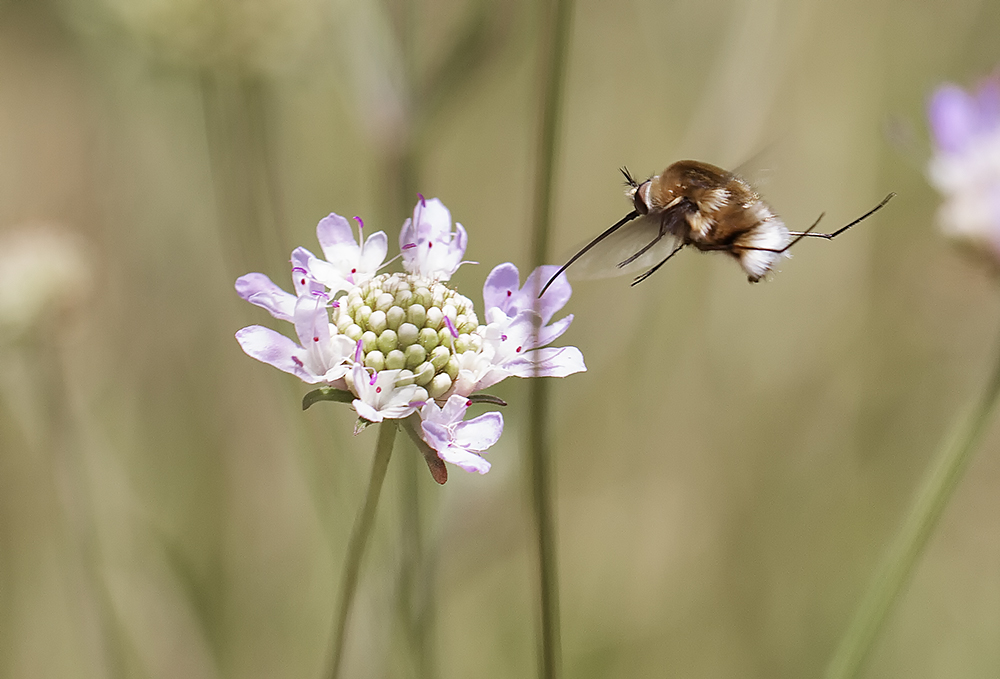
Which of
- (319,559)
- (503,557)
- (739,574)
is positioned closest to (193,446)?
(319,559)

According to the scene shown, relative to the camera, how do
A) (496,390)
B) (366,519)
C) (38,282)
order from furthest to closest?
(496,390), (38,282), (366,519)

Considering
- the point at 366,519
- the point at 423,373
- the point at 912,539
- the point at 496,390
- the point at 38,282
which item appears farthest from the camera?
the point at 496,390

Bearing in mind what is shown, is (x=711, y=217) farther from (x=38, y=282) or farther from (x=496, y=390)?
(x=38, y=282)

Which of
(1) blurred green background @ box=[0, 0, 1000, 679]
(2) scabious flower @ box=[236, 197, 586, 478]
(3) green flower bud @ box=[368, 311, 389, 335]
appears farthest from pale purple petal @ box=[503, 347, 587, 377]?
(1) blurred green background @ box=[0, 0, 1000, 679]

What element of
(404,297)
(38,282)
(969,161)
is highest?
(969,161)

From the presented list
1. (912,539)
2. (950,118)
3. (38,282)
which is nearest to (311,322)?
(912,539)

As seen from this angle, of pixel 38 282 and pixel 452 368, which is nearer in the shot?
pixel 452 368
